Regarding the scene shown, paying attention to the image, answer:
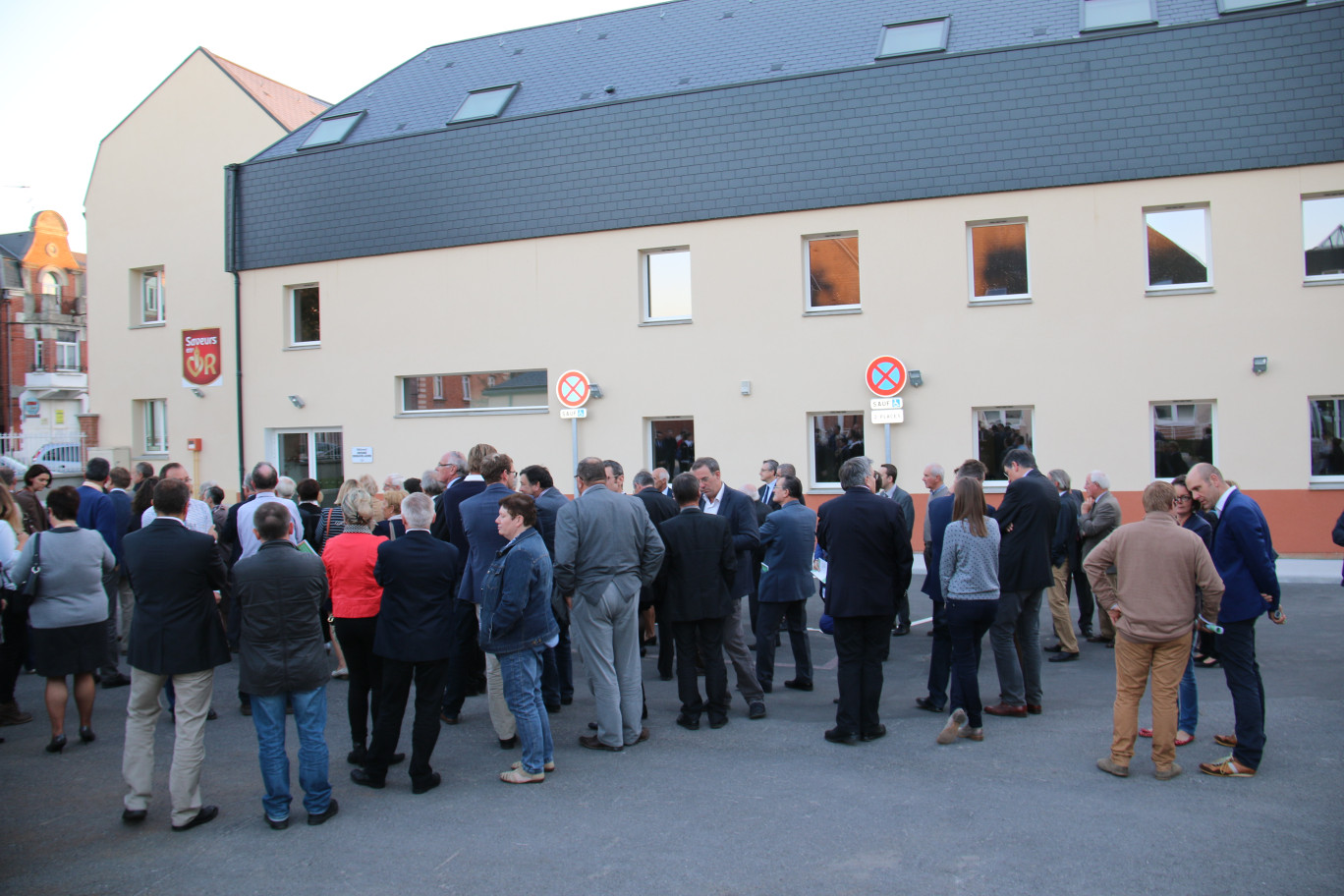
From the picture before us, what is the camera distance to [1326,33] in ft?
41.3

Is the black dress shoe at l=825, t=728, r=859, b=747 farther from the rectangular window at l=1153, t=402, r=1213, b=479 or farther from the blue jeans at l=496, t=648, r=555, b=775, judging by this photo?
the rectangular window at l=1153, t=402, r=1213, b=479

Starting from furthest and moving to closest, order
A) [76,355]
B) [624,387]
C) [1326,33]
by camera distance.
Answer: [76,355] → [624,387] → [1326,33]

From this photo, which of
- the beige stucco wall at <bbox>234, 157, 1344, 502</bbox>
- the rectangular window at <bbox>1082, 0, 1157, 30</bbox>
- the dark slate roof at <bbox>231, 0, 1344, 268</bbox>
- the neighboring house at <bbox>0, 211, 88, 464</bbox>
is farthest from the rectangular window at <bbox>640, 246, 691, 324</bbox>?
the neighboring house at <bbox>0, 211, 88, 464</bbox>

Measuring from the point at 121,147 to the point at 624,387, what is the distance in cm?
1366

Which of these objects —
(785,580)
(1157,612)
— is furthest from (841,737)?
(1157,612)

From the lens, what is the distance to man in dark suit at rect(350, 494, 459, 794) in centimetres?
505

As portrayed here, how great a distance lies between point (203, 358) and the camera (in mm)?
18656

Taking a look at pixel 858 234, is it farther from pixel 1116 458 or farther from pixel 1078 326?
pixel 1116 458

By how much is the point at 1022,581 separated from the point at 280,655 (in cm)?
480

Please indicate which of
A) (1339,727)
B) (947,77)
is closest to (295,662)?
(1339,727)

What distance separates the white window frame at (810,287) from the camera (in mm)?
14559

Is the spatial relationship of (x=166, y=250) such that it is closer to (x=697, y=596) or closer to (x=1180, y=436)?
(x=697, y=596)

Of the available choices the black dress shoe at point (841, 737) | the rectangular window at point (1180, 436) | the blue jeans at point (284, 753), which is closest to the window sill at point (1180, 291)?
the rectangular window at point (1180, 436)

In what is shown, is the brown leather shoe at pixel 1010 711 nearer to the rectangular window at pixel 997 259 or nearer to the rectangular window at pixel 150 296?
the rectangular window at pixel 997 259
